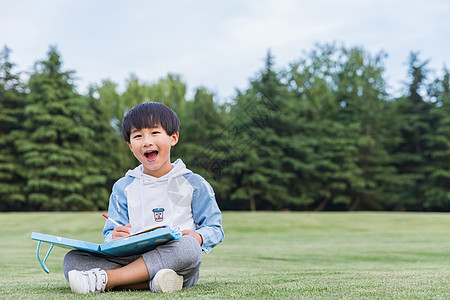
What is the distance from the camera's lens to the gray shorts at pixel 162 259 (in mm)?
2578

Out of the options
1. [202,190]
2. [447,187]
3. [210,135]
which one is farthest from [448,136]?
[202,190]

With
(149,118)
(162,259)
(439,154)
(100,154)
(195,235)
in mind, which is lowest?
(162,259)

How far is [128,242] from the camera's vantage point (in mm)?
2443

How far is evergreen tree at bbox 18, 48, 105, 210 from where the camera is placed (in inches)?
1030

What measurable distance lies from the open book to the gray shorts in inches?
2.4

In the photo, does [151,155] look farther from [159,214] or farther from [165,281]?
[165,281]

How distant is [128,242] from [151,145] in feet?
2.18

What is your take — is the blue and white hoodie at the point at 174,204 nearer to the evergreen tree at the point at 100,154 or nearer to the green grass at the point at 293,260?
the green grass at the point at 293,260

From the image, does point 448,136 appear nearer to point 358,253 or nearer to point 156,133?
point 358,253

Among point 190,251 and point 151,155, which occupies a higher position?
point 151,155

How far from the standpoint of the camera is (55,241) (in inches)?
98.4

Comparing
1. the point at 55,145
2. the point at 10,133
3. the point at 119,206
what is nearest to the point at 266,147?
the point at 55,145

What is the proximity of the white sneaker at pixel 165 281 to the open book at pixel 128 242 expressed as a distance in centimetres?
17

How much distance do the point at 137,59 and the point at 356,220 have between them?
81.2ft
